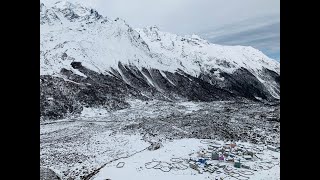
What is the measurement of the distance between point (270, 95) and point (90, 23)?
54109 mm

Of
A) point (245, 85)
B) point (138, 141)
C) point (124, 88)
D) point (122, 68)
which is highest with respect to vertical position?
point (122, 68)

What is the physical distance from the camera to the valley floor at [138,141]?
1367 cm

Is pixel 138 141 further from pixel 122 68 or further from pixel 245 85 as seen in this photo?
pixel 245 85

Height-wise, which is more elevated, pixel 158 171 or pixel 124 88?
pixel 124 88

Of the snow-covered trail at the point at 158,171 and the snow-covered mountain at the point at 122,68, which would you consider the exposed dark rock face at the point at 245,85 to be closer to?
the snow-covered mountain at the point at 122,68

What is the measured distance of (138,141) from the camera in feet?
69.2

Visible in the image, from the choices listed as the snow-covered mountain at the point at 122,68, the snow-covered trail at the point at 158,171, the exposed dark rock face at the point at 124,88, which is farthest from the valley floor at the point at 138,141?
the snow-covered mountain at the point at 122,68

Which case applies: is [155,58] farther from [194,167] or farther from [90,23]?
[194,167]

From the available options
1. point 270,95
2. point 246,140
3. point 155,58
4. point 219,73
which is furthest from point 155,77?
point 246,140

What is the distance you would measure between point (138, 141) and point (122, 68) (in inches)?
1830

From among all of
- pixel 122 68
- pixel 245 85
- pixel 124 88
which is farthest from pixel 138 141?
pixel 245 85

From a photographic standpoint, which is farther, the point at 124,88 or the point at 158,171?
the point at 124,88

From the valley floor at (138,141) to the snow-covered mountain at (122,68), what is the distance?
23.2 ft
